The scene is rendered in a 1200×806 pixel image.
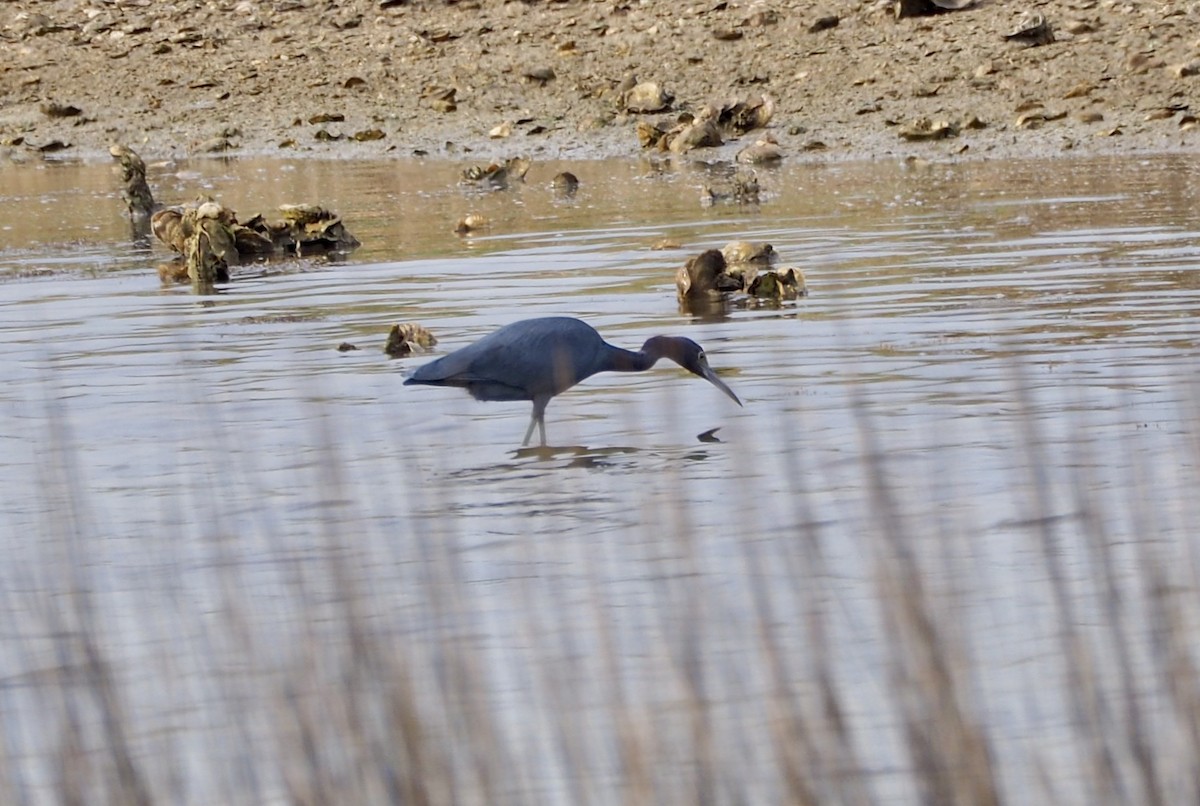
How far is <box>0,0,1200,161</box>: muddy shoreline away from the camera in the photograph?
18375 millimetres

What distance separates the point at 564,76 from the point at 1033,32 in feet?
16.2

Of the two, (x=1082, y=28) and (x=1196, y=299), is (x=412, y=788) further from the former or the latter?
(x=1082, y=28)

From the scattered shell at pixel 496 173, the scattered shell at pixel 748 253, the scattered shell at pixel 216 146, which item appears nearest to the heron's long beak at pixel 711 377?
the scattered shell at pixel 748 253

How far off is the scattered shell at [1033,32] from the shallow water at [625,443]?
2.67 metres

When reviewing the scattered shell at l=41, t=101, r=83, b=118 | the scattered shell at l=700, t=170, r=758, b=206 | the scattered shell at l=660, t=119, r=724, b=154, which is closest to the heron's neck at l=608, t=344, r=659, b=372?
the scattered shell at l=700, t=170, r=758, b=206

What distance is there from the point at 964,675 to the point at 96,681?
45.7 inches

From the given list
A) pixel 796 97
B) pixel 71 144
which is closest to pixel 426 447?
pixel 796 97

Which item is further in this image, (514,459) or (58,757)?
(514,459)

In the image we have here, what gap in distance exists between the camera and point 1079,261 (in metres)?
11.6

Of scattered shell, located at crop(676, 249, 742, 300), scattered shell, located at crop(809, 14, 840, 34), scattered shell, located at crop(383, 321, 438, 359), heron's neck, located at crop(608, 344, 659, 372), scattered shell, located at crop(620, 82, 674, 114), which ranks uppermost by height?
scattered shell, located at crop(809, 14, 840, 34)

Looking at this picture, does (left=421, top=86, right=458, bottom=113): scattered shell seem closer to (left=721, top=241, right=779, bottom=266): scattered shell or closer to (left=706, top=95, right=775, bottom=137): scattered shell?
(left=706, top=95, right=775, bottom=137): scattered shell

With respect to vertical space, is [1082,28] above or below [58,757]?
above

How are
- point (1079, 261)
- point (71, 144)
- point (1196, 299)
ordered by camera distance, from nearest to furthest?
point (1196, 299)
point (1079, 261)
point (71, 144)

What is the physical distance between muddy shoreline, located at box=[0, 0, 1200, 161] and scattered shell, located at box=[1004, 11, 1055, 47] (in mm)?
129
